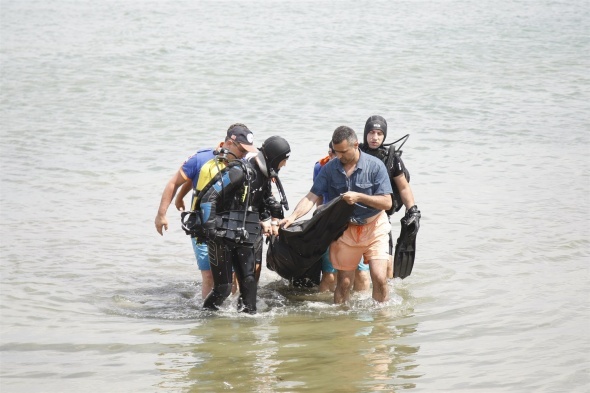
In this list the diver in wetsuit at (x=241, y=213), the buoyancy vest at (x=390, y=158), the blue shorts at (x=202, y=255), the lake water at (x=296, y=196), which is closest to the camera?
the lake water at (x=296, y=196)

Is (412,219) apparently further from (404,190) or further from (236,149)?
(236,149)

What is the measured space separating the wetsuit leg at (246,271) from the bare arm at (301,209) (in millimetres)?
396

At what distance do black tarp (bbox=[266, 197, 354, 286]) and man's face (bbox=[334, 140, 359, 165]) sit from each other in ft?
1.13

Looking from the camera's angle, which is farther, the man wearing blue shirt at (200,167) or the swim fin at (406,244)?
the swim fin at (406,244)

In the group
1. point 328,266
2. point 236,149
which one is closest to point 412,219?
point 328,266

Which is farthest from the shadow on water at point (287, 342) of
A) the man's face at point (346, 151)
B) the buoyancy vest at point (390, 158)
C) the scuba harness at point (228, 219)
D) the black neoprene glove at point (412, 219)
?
the man's face at point (346, 151)

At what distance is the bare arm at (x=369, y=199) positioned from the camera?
7.80m

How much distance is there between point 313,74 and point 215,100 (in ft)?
12.6

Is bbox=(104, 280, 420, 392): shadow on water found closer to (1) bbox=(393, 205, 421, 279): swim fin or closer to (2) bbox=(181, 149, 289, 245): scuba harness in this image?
(1) bbox=(393, 205, 421, 279): swim fin

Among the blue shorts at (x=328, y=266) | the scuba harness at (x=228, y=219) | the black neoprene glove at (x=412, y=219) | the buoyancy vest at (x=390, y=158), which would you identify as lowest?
the blue shorts at (x=328, y=266)

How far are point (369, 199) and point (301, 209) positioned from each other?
62 cm

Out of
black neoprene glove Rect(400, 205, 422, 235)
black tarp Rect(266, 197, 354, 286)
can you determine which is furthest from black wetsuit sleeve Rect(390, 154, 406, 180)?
black tarp Rect(266, 197, 354, 286)

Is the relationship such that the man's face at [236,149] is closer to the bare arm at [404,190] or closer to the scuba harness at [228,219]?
the scuba harness at [228,219]

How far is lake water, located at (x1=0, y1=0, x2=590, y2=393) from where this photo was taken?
23.8ft
